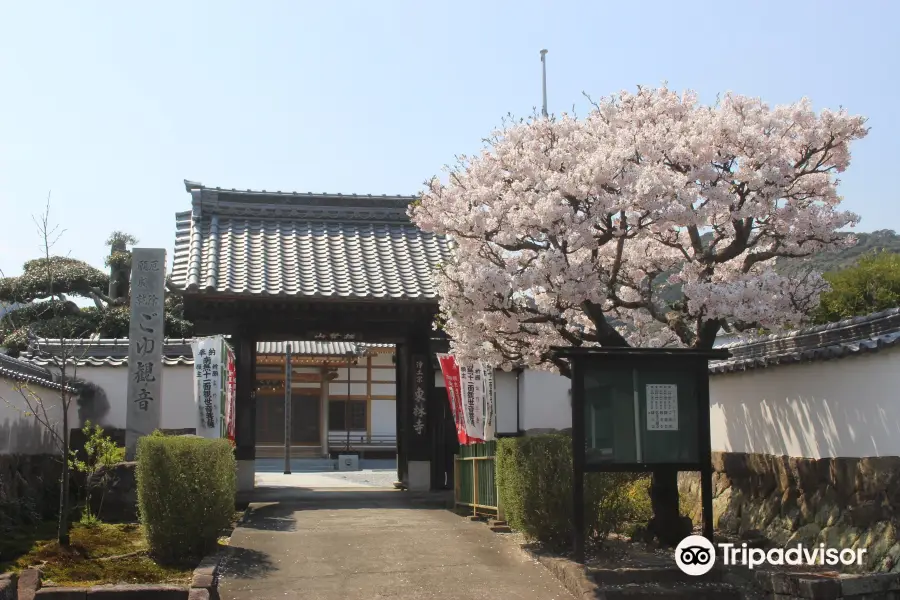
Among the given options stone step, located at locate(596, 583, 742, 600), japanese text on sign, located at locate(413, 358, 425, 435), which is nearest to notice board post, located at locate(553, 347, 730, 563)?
stone step, located at locate(596, 583, 742, 600)

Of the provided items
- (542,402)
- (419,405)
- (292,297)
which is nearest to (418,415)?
(419,405)

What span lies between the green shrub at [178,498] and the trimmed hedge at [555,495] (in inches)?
147

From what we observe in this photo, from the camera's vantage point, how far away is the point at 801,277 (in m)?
10.7

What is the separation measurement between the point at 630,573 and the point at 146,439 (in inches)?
225

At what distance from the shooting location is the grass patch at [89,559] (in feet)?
30.0

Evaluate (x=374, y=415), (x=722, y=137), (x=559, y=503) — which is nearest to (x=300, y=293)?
(x=559, y=503)

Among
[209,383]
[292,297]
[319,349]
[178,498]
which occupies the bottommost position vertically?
[178,498]

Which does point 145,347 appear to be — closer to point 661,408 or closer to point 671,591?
point 661,408

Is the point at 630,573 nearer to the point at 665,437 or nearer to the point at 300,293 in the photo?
the point at 665,437

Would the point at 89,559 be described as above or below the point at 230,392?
below

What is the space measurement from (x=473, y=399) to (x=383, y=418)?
2285cm

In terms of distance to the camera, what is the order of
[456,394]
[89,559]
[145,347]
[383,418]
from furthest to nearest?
1. [383,418]
2. [456,394]
3. [145,347]
4. [89,559]

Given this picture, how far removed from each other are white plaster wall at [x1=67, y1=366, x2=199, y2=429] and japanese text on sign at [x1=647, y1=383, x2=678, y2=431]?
32.5 feet

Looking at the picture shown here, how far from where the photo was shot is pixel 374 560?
10609 mm
